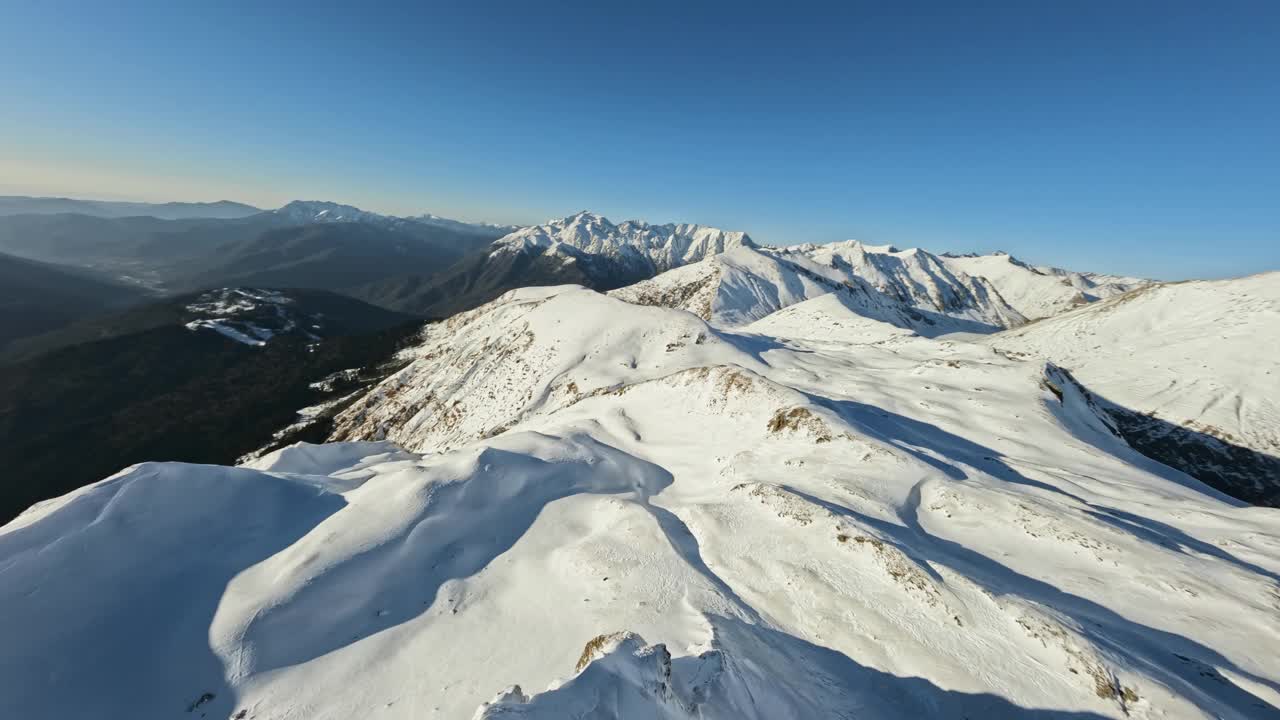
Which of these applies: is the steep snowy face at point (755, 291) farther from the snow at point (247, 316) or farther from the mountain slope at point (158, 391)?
the snow at point (247, 316)

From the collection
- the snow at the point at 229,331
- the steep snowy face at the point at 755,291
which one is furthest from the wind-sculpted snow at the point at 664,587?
the snow at the point at 229,331

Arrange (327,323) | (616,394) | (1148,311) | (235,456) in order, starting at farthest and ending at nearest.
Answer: (327,323)
(1148,311)
(235,456)
(616,394)

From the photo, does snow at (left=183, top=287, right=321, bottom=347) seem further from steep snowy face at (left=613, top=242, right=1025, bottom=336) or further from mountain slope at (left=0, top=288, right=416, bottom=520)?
steep snowy face at (left=613, top=242, right=1025, bottom=336)

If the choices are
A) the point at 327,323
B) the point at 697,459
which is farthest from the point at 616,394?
the point at 327,323

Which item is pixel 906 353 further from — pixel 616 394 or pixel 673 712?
pixel 673 712

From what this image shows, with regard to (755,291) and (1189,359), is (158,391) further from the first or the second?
(1189,359)

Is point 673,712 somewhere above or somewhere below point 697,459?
above
